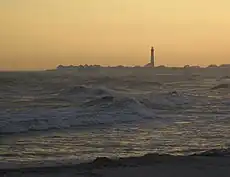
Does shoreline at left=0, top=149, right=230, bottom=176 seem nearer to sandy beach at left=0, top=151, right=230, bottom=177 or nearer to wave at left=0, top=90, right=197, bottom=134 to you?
sandy beach at left=0, top=151, right=230, bottom=177

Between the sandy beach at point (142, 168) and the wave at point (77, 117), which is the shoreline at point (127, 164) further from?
the wave at point (77, 117)

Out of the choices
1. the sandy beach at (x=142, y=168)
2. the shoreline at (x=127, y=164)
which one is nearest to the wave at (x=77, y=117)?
the shoreline at (x=127, y=164)

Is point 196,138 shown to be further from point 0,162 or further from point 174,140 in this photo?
point 0,162

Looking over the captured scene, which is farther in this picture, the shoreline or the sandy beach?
the shoreline

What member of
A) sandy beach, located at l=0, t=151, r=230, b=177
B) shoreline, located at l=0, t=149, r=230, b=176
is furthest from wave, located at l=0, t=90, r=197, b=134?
sandy beach, located at l=0, t=151, r=230, b=177

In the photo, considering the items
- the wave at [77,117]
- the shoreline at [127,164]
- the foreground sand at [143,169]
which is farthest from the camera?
the wave at [77,117]

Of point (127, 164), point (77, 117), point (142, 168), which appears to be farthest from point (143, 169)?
point (77, 117)

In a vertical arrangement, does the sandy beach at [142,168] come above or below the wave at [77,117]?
above

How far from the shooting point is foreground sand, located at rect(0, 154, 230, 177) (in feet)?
25.3

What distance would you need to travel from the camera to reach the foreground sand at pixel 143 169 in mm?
7711

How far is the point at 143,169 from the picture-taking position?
316 inches

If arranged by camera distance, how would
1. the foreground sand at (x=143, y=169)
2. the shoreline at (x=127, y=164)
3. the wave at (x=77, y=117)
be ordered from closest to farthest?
the foreground sand at (x=143, y=169) → the shoreline at (x=127, y=164) → the wave at (x=77, y=117)

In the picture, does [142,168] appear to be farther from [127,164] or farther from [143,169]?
[127,164]

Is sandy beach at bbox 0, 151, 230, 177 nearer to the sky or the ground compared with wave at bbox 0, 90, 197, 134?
nearer to the sky
